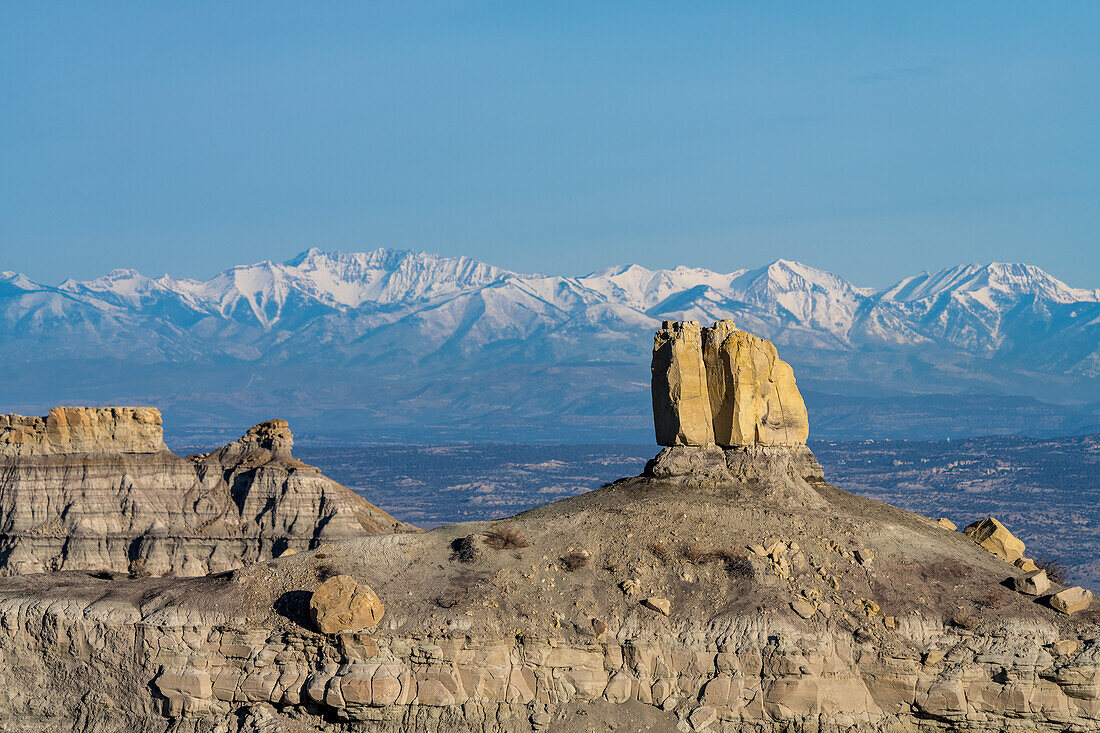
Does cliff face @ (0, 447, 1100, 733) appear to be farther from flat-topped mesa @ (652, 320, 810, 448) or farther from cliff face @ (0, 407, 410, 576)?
cliff face @ (0, 407, 410, 576)

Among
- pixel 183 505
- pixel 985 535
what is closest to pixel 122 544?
pixel 183 505

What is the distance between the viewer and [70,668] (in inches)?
1689

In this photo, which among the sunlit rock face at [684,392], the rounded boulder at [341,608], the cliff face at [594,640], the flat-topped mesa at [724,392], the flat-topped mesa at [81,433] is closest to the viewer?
the cliff face at [594,640]

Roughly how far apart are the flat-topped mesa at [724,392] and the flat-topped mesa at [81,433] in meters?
56.6

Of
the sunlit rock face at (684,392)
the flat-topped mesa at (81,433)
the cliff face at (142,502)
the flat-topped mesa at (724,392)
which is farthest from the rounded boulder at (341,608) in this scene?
the flat-topped mesa at (81,433)

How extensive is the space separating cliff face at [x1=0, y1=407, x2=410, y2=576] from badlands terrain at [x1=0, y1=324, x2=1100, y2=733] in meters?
47.3

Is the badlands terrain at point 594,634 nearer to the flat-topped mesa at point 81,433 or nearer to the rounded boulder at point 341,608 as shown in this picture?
the rounded boulder at point 341,608

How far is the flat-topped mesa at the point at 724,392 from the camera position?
47.8 metres

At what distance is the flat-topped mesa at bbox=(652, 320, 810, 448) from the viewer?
1882 inches

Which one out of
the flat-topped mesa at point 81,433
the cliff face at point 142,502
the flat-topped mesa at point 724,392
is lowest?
the cliff face at point 142,502

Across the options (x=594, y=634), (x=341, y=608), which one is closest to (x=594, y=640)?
(x=594, y=634)

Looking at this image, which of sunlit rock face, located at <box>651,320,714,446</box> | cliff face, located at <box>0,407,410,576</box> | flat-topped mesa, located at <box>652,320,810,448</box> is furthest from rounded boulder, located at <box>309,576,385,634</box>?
cliff face, located at <box>0,407,410,576</box>

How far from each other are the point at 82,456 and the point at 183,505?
6.84 m

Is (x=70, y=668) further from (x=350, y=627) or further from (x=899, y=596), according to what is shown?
(x=899, y=596)
